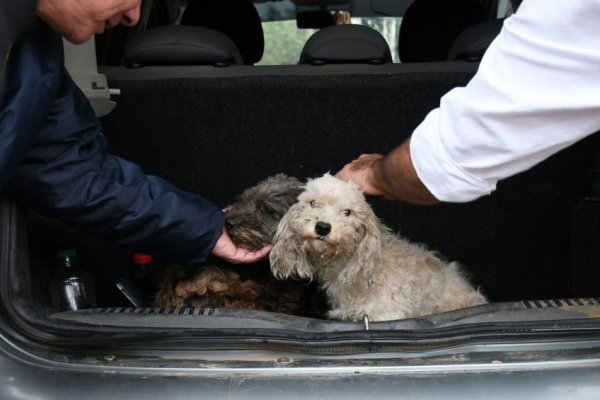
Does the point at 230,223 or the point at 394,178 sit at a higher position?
the point at 394,178

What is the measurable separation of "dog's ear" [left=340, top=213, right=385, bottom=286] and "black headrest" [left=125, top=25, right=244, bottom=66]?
1032 mm

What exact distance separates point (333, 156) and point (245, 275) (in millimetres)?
695

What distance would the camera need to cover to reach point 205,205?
8.60 ft

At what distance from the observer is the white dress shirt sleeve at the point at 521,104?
53.5 inches

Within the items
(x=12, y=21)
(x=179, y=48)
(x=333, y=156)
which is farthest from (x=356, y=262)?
(x=12, y=21)

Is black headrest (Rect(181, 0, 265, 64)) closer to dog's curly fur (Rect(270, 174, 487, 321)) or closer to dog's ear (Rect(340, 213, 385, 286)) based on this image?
dog's curly fur (Rect(270, 174, 487, 321))

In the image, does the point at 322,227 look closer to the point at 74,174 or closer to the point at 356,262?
the point at 356,262

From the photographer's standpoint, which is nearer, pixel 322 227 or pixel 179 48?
pixel 322 227

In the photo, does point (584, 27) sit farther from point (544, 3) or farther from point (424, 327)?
point (424, 327)

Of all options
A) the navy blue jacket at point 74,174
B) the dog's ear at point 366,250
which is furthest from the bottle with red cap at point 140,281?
the dog's ear at point 366,250

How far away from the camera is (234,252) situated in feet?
8.97

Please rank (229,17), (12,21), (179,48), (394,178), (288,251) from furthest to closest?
(229,17) < (179,48) < (288,251) < (394,178) < (12,21)

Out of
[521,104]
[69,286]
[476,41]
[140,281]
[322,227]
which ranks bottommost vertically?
[140,281]

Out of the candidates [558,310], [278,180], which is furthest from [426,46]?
[558,310]
